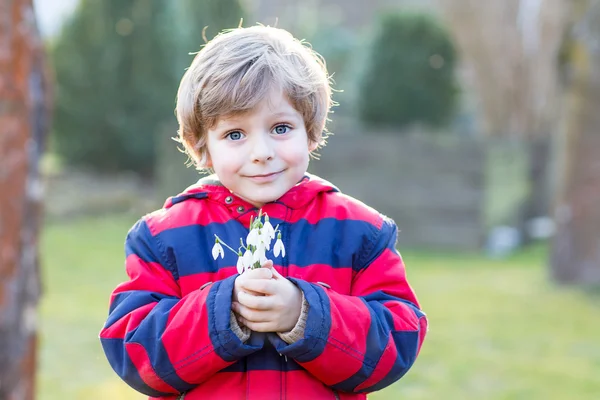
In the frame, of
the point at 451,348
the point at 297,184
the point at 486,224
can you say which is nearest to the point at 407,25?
the point at 486,224

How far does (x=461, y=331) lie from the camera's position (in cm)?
633

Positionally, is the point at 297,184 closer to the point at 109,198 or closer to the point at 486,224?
the point at 486,224

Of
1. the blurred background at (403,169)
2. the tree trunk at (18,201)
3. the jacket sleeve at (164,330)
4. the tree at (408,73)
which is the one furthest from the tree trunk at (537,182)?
the jacket sleeve at (164,330)

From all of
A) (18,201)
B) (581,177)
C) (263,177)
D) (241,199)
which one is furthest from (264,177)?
(581,177)

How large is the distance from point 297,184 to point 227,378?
1.54 ft

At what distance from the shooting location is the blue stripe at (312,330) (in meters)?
1.80

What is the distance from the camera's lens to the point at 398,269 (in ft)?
6.59

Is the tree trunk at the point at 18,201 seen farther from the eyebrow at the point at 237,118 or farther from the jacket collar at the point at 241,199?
the eyebrow at the point at 237,118

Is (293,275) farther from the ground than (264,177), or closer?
closer

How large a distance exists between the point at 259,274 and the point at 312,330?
16 cm

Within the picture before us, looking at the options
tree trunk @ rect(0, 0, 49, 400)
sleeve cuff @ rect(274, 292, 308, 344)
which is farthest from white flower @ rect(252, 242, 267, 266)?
tree trunk @ rect(0, 0, 49, 400)

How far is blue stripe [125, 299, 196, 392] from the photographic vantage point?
6.06 ft

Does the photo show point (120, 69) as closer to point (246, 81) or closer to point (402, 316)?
point (246, 81)

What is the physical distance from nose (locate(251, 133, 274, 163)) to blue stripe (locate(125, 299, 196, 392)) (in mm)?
380
